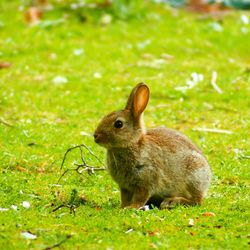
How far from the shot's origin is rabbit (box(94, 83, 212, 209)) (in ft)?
25.2

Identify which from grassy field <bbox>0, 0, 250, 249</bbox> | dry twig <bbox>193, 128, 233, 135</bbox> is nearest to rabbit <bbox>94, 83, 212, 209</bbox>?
grassy field <bbox>0, 0, 250, 249</bbox>

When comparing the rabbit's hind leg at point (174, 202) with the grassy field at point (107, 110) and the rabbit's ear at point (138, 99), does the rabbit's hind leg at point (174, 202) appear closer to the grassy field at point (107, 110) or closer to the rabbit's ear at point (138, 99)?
the grassy field at point (107, 110)

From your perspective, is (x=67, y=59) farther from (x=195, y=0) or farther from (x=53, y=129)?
(x=195, y=0)

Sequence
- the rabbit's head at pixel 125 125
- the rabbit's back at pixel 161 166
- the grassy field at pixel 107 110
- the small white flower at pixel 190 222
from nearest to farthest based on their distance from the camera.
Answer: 1. the grassy field at pixel 107 110
2. the small white flower at pixel 190 222
3. the rabbit's head at pixel 125 125
4. the rabbit's back at pixel 161 166

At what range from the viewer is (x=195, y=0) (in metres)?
21.8

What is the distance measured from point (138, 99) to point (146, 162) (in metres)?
0.66

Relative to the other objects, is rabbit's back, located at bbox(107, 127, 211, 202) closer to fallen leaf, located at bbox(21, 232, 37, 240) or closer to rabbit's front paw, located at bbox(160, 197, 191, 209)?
rabbit's front paw, located at bbox(160, 197, 191, 209)

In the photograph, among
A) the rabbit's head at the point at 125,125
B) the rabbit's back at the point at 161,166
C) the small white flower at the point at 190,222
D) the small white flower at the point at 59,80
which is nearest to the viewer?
the small white flower at the point at 190,222

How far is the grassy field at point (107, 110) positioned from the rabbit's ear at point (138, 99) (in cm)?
103

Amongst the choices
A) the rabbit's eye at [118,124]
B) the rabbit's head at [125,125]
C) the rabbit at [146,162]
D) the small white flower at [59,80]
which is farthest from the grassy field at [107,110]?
the rabbit's eye at [118,124]

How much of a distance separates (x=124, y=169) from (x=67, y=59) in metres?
8.69

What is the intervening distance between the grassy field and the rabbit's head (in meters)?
0.64

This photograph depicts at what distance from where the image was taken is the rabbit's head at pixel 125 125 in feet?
25.0

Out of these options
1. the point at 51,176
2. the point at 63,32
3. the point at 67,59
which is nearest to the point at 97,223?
the point at 51,176
